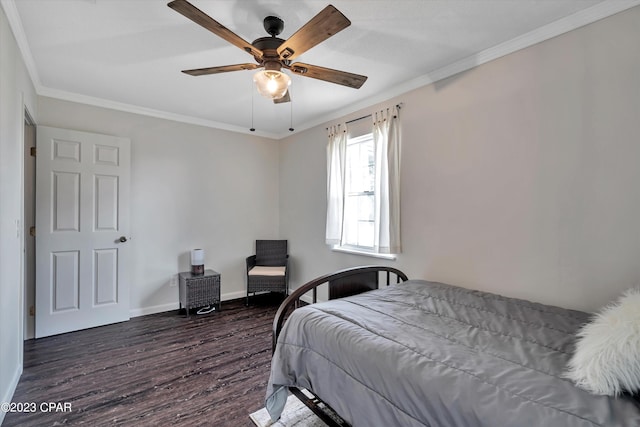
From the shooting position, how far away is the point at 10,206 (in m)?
2.01

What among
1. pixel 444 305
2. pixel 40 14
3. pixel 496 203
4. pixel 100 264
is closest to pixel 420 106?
pixel 496 203

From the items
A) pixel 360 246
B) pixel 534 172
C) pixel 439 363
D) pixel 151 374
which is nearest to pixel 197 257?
pixel 151 374

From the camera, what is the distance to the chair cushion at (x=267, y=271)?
4.02 meters

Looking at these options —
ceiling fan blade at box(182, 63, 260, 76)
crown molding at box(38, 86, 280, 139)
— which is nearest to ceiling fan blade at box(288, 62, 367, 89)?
ceiling fan blade at box(182, 63, 260, 76)

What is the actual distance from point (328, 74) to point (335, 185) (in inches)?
71.9

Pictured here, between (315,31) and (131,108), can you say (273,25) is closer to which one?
(315,31)

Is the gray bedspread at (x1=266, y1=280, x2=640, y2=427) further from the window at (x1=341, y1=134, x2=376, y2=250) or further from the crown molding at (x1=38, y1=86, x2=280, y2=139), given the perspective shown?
the crown molding at (x1=38, y1=86, x2=280, y2=139)

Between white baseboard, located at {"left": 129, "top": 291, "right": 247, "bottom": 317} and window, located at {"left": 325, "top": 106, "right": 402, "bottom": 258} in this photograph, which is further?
white baseboard, located at {"left": 129, "top": 291, "right": 247, "bottom": 317}

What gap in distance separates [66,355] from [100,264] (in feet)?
3.25

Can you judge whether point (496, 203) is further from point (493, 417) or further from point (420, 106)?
point (493, 417)

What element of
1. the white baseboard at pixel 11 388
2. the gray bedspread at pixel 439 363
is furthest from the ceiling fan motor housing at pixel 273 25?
the white baseboard at pixel 11 388

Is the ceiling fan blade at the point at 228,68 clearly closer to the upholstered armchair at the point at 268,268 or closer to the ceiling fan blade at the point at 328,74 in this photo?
the ceiling fan blade at the point at 328,74

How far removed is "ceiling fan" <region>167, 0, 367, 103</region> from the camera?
1450mm

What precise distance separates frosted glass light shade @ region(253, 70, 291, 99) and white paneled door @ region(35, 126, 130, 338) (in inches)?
98.0
